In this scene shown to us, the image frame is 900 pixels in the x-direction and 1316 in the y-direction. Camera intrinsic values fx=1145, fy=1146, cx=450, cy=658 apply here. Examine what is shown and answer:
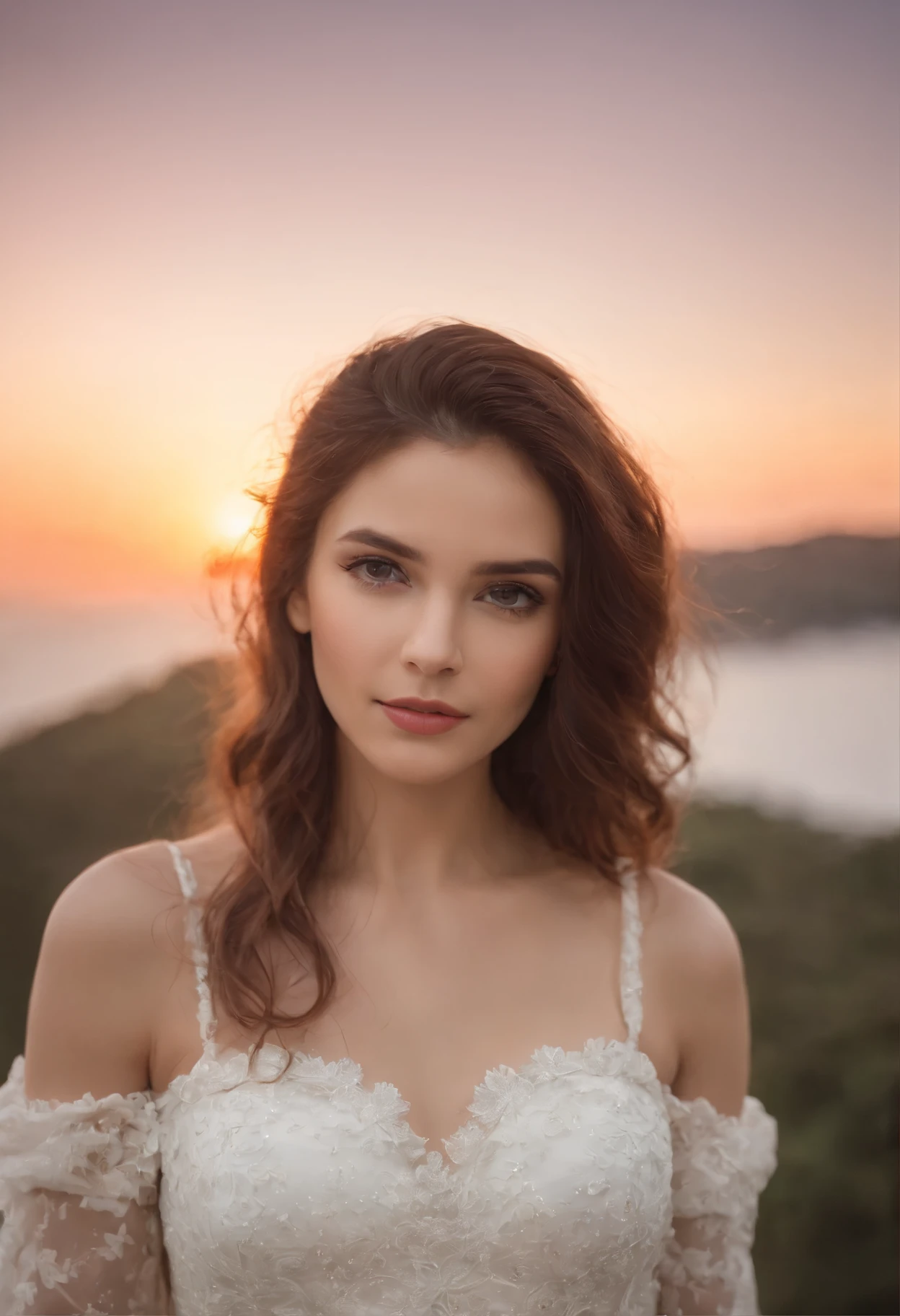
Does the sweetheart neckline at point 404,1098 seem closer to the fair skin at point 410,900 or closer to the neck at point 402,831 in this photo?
the fair skin at point 410,900

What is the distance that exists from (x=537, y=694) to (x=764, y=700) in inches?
32.3

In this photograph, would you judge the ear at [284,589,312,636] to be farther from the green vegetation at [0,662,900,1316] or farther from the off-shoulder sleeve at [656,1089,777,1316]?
the off-shoulder sleeve at [656,1089,777,1316]

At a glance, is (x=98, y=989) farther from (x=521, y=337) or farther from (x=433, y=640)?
(x=521, y=337)

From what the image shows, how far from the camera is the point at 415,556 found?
1.55 m

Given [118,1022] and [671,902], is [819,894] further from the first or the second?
[118,1022]

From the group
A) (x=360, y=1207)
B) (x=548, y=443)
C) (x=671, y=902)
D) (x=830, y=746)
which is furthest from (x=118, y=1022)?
(x=830, y=746)

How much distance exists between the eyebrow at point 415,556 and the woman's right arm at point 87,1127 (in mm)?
619

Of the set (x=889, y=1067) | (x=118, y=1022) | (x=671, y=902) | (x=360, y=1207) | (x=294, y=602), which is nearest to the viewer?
(x=360, y=1207)

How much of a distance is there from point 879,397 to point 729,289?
40 cm

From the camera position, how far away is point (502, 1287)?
1526 millimetres

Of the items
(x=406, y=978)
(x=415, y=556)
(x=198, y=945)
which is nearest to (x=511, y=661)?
(x=415, y=556)

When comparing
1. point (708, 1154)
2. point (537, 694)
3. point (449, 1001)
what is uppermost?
point (537, 694)

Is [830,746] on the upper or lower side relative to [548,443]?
lower

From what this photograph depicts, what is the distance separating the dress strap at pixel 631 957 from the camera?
67.9 inches
